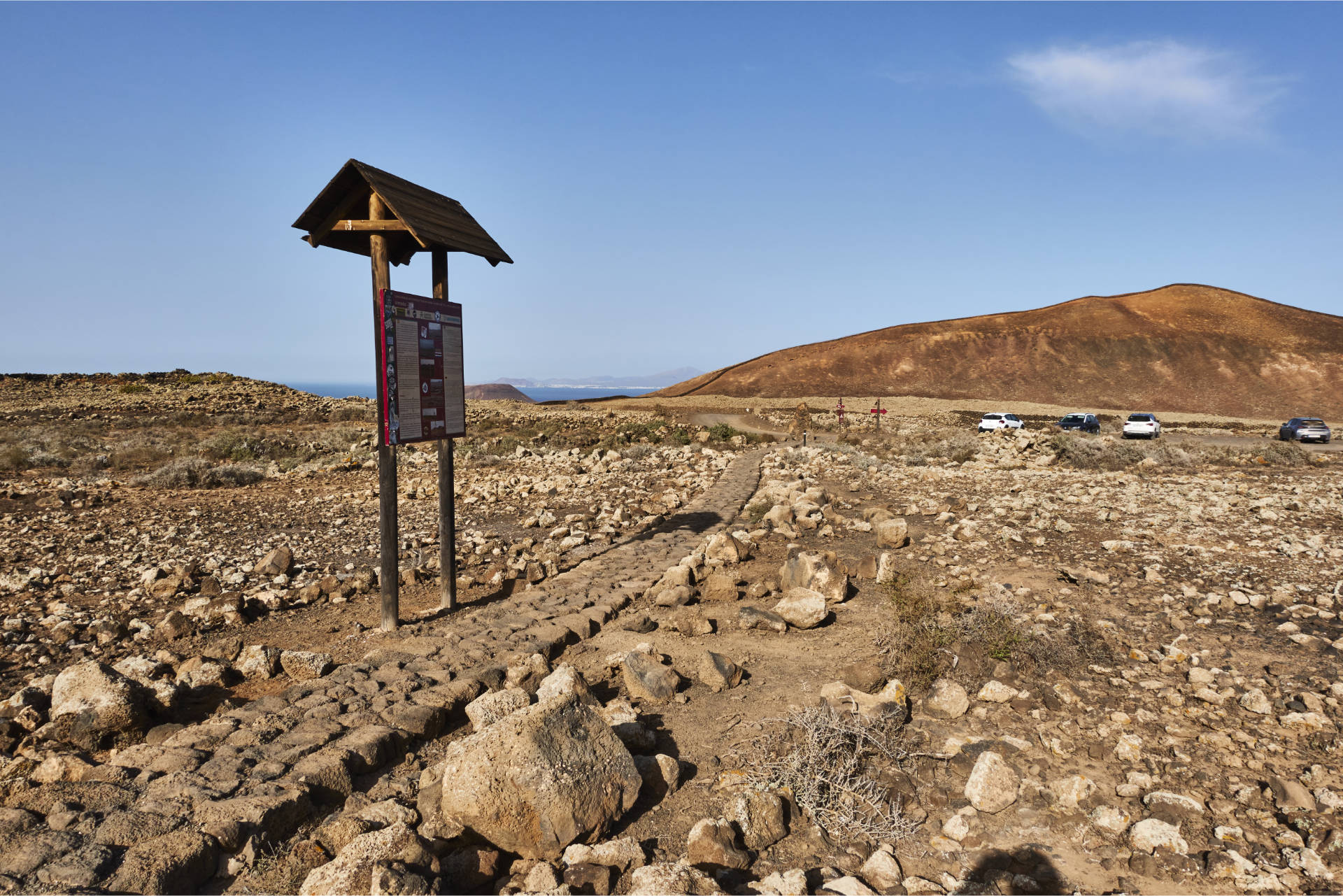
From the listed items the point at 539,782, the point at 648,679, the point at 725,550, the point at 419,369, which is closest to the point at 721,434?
the point at 725,550

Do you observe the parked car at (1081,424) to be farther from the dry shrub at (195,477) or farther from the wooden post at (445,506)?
the wooden post at (445,506)

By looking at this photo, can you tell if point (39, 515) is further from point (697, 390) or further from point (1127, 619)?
point (697, 390)

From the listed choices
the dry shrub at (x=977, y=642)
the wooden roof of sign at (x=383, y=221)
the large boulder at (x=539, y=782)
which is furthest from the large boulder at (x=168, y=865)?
the wooden roof of sign at (x=383, y=221)

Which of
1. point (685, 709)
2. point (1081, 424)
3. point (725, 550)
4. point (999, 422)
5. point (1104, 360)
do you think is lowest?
point (685, 709)

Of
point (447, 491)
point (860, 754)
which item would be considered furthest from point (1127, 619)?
point (447, 491)

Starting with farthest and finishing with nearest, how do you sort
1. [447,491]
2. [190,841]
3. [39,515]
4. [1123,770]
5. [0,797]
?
[39,515], [447,491], [1123,770], [0,797], [190,841]

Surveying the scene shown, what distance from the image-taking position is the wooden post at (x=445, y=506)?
6.61m

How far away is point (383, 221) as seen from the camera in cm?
619

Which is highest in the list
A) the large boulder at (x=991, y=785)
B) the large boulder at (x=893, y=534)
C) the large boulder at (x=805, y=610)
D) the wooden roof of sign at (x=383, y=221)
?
the wooden roof of sign at (x=383, y=221)

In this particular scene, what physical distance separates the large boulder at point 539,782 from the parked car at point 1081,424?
32.6 metres

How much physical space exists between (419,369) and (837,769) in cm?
453

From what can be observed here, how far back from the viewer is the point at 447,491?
267 inches

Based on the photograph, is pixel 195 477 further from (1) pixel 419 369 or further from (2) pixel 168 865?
(2) pixel 168 865

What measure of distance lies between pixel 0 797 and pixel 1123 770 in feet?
17.7
